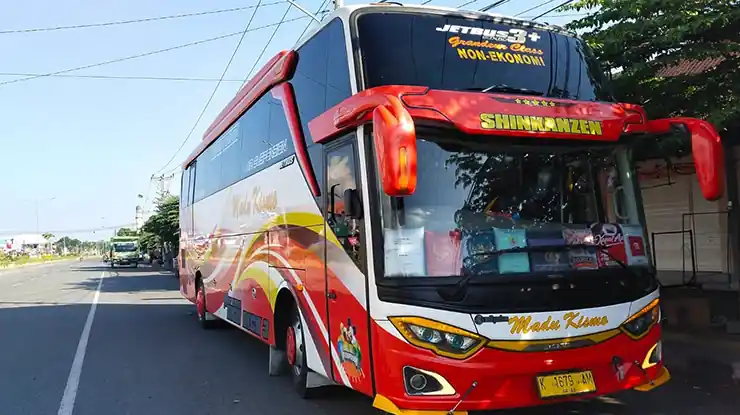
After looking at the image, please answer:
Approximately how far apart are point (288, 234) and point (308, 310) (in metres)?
0.96

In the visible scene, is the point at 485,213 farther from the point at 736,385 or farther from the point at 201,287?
the point at 201,287

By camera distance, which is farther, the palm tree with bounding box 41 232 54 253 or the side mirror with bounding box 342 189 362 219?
the palm tree with bounding box 41 232 54 253

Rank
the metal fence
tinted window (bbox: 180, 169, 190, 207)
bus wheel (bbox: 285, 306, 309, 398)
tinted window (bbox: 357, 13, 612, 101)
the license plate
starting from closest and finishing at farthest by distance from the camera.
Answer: the license plate
tinted window (bbox: 357, 13, 612, 101)
bus wheel (bbox: 285, 306, 309, 398)
the metal fence
tinted window (bbox: 180, 169, 190, 207)

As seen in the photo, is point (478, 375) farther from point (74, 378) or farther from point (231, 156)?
point (231, 156)

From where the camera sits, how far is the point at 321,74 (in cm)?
628

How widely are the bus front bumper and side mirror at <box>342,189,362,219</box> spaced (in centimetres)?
92

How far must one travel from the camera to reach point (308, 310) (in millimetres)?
6504

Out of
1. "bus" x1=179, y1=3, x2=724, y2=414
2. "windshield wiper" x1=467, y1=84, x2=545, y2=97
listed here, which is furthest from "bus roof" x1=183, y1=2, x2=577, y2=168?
"windshield wiper" x1=467, y1=84, x2=545, y2=97

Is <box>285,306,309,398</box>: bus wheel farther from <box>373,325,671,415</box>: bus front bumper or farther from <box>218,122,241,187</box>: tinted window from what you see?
<box>218,122,241,187</box>: tinted window

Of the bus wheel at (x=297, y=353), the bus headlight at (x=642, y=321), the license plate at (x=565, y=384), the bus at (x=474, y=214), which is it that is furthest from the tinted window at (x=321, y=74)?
the bus headlight at (x=642, y=321)

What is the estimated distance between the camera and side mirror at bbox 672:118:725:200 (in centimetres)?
507

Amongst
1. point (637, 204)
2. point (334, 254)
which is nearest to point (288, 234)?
point (334, 254)

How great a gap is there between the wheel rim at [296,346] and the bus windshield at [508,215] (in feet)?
8.16

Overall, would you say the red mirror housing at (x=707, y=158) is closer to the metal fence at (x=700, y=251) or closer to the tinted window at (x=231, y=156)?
the tinted window at (x=231, y=156)
